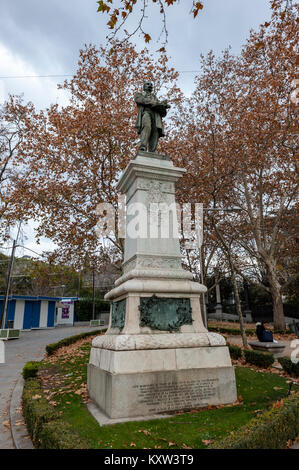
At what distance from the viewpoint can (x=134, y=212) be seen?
7500 mm

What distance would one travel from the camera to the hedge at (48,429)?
3871 mm

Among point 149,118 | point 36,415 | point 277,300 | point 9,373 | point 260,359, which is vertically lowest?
point 9,373

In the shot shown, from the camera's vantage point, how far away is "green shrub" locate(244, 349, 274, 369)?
10.2 meters

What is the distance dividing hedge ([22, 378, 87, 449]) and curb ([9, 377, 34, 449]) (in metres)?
0.19

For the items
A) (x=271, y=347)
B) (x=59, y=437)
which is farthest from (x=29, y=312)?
(x=59, y=437)

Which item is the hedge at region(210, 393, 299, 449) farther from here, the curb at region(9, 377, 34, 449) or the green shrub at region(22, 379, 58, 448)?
the curb at region(9, 377, 34, 449)

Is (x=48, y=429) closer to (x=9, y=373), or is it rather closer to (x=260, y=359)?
(x=260, y=359)

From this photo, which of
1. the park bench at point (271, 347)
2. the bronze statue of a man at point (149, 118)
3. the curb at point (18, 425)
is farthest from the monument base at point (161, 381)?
the park bench at point (271, 347)

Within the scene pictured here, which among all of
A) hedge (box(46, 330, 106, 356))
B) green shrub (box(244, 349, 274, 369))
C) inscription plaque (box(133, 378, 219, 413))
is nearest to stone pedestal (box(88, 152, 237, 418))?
inscription plaque (box(133, 378, 219, 413))

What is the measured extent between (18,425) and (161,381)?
3.18 metres

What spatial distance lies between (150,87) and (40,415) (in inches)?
327

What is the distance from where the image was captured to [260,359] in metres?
10.3

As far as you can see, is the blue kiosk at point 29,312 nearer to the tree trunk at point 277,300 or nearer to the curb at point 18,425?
the curb at point 18,425
